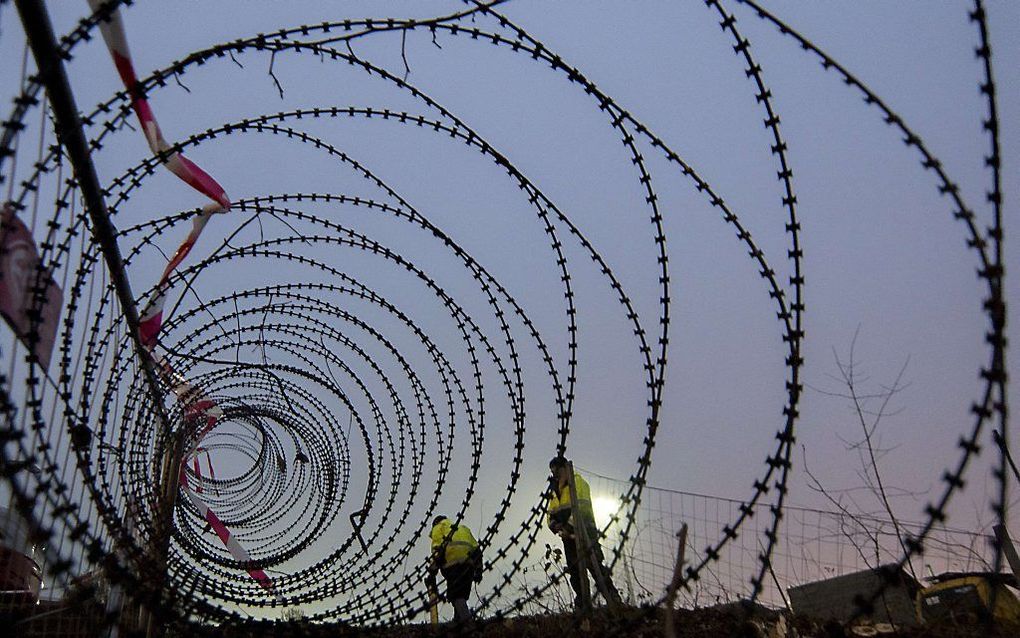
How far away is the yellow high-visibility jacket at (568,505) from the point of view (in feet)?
26.5

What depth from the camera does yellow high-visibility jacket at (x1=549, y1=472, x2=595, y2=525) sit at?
26.5ft

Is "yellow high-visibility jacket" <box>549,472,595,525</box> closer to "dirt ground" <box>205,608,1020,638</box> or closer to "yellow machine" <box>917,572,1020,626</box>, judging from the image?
"dirt ground" <box>205,608,1020,638</box>

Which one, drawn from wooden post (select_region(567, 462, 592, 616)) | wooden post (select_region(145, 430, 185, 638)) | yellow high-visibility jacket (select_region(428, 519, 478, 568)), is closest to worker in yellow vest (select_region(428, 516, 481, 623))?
yellow high-visibility jacket (select_region(428, 519, 478, 568))

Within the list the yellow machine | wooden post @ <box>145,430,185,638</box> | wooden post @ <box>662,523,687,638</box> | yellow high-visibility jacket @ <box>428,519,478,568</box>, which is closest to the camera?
wooden post @ <box>662,523,687,638</box>

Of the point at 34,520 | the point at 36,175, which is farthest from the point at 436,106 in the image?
the point at 34,520

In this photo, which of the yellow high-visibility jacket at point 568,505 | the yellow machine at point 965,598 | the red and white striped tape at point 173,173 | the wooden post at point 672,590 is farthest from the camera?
the yellow high-visibility jacket at point 568,505

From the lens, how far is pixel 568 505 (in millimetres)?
8141

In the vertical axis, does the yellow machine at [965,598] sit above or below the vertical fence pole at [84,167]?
below

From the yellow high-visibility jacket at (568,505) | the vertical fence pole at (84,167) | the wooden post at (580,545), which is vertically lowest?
the wooden post at (580,545)

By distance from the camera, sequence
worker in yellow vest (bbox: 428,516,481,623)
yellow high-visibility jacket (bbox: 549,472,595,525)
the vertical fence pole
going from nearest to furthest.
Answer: the vertical fence pole
yellow high-visibility jacket (bbox: 549,472,595,525)
worker in yellow vest (bbox: 428,516,481,623)

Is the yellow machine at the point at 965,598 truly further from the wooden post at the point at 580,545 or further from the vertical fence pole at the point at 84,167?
the vertical fence pole at the point at 84,167

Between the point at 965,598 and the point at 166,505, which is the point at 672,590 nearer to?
the point at 965,598

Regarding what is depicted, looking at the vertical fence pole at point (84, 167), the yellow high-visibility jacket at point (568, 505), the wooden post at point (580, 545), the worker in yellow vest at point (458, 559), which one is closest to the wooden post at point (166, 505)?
the vertical fence pole at point (84, 167)

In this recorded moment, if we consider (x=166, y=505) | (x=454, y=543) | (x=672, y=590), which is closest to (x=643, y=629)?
(x=672, y=590)
